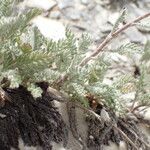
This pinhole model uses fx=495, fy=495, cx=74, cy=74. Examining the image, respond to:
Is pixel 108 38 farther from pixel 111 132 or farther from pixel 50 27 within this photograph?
pixel 50 27

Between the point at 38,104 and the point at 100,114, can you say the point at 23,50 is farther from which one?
the point at 100,114

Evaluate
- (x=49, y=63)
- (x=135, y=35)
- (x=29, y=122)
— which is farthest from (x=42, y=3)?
(x=29, y=122)

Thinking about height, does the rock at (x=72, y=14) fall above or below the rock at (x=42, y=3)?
below

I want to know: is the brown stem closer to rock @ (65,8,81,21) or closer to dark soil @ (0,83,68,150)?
dark soil @ (0,83,68,150)

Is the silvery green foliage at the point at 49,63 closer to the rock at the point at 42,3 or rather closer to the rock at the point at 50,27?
Result: the rock at the point at 50,27

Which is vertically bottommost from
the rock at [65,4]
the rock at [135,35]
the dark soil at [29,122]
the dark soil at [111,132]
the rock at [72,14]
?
the dark soil at [111,132]

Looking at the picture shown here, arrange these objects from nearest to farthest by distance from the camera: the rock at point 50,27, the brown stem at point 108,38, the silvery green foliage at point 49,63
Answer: the silvery green foliage at point 49,63 → the brown stem at point 108,38 → the rock at point 50,27

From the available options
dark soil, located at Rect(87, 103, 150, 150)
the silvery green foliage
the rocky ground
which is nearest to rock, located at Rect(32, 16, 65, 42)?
the rocky ground

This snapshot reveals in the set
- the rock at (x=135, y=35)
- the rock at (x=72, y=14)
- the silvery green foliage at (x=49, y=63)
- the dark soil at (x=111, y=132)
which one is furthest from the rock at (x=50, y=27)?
the dark soil at (x=111, y=132)

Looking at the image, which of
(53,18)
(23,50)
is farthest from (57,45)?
(53,18)
